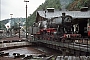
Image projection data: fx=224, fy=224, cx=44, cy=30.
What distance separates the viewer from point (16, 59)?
70.4 ft

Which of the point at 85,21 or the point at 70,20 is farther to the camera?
the point at 85,21

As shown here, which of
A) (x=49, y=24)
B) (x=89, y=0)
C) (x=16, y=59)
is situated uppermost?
(x=89, y=0)

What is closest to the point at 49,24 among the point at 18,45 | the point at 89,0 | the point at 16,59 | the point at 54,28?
the point at 54,28

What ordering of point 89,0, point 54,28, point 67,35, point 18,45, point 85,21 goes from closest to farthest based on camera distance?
1. point 67,35
2. point 54,28
3. point 85,21
4. point 18,45
5. point 89,0

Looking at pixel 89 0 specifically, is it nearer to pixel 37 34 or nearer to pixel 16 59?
pixel 37 34

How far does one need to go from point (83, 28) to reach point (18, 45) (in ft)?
34.8

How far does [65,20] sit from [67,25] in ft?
2.14

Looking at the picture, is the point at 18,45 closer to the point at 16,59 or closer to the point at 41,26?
the point at 41,26

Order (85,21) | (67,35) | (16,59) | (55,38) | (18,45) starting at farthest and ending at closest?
1. (18,45)
2. (85,21)
3. (55,38)
4. (67,35)
5. (16,59)

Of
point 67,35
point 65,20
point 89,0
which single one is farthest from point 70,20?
point 89,0

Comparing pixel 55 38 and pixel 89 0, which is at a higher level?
pixel 89 0

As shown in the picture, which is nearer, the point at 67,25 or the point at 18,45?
the point at 67,25

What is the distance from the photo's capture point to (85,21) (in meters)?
32.8

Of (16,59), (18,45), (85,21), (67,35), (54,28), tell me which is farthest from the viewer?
(18,45)
